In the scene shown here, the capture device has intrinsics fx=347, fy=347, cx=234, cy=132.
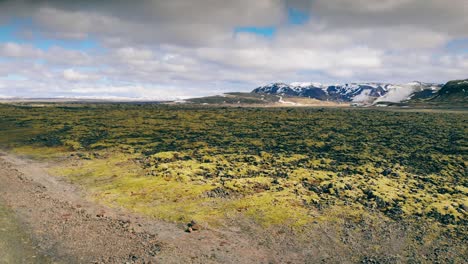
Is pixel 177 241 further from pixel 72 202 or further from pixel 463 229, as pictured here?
pixel 463 229

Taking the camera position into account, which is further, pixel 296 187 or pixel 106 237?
pixel 296 187

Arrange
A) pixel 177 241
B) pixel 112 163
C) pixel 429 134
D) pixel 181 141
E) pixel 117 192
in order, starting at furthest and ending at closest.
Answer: pixel 429 134, pixel 181 141, pixel 112 163, pixel 117 192, pixel 177 241

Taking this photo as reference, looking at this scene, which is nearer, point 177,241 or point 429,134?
point 177,241

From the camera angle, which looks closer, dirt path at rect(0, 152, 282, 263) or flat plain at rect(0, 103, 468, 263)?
dirt path at rect(0, 152, 282, 263)

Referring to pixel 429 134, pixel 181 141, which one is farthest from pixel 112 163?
pixel 429 134

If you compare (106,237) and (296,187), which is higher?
(296,187)

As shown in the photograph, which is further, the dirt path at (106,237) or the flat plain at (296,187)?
the flat plain at (296,187)

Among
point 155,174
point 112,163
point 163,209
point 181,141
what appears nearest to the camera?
point 163,209
